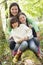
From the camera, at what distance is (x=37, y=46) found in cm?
275

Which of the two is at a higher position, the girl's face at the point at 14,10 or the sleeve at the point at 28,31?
the girl's face at the point at 14,10

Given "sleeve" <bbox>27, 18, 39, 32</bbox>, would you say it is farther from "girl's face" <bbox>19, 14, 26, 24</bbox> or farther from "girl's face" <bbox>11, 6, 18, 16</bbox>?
"girl's face" <bbox>11, 6, 18, 16</bbox>

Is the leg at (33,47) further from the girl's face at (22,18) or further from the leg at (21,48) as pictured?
the girl's face at (22,18)

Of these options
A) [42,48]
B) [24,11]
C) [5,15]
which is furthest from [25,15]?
[42,48]

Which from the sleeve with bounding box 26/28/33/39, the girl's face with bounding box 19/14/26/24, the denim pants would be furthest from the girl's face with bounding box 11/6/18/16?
the denim pants

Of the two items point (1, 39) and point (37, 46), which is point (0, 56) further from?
point (37, 46)

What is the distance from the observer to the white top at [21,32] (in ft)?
8.89

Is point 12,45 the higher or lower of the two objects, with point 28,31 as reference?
lower

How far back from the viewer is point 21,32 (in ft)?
8.89

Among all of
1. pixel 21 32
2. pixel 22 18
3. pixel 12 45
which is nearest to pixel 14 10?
pixel 22 18

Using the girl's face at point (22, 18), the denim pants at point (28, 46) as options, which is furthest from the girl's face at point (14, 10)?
the denim pants at point (28, 46)

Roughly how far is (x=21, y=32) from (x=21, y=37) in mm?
56

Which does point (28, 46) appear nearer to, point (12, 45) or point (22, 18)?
point (12, 45)

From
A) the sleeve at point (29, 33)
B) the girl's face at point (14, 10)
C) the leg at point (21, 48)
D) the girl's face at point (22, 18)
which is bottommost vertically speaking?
the leg at point (21, 48)
